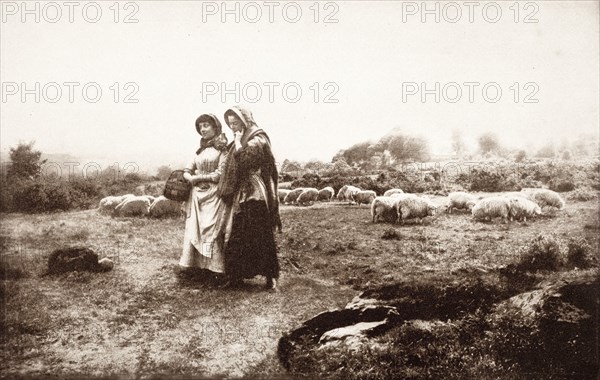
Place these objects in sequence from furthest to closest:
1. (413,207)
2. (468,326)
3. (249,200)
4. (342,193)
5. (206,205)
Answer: (342,193)
(413,207)
(206,205)
(249,200)
(468,326)

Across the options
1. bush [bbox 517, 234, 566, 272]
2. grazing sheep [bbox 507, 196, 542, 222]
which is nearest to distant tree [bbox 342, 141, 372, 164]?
grazing sheep [bbox 507, 196, 542, 222]

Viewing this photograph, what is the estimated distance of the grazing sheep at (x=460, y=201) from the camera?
4980mm

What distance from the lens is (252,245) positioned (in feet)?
15.4

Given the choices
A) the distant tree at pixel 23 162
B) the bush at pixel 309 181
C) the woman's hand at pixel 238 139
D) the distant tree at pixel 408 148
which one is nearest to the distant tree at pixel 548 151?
the distant tree at pixel 408 148

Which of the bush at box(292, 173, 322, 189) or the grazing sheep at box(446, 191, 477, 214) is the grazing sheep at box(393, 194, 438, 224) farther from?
the bush at box(292, 173, 322, 189)

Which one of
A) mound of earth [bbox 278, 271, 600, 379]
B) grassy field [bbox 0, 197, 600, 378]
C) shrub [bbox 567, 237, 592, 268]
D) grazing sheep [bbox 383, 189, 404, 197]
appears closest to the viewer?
grassy field [bbox 0, 197, 600, 378]

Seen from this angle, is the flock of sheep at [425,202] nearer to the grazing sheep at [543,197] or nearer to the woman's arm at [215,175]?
the grazing sheep at [543,197]

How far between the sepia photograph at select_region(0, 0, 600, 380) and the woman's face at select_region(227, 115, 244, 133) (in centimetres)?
2

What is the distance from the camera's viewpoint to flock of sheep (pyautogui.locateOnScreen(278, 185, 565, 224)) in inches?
193

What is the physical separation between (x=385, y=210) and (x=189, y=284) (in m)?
1.97

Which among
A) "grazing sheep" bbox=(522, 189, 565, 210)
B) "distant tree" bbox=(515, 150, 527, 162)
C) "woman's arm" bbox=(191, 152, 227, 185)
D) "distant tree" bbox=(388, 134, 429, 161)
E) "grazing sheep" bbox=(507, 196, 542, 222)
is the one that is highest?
"distant tree" bbox=(388, 134, 429, 161)

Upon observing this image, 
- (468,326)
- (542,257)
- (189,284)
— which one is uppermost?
(542,257)

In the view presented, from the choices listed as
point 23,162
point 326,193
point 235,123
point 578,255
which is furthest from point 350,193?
point 23,162

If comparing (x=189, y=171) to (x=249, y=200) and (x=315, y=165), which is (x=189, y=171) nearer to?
(x=249, y=200)
